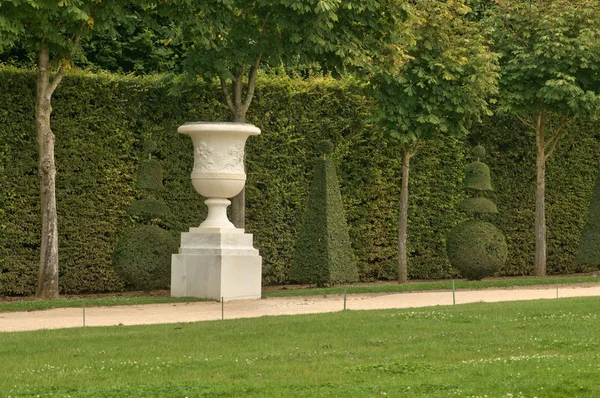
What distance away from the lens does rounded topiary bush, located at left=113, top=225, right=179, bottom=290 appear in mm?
17797

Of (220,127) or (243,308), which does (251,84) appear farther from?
(243,308)

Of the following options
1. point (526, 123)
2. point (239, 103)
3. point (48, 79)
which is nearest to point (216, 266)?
point (239, 103)

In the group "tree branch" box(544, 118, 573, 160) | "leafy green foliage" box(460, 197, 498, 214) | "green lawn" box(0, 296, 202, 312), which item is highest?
"tree branch" box(544, 118, 573, 160)

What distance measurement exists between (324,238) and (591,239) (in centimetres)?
721

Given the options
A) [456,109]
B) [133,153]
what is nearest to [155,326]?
[133,153]

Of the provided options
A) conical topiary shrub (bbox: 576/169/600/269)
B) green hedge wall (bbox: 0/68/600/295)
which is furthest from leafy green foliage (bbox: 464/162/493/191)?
conical topiary shrub (bbox: 576/169/600/269)

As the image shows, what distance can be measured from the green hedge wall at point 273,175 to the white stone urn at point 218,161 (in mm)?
1793

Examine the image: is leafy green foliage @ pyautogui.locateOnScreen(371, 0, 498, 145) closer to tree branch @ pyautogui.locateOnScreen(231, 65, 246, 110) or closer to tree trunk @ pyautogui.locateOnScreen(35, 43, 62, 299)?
tree branch @ pyautogui.locateOnScreen(231, 65, 246, 110)

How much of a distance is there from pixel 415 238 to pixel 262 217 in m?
3.75

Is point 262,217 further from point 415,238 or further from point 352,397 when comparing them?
point 352,397

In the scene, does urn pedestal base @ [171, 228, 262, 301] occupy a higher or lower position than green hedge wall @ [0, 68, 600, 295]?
lower

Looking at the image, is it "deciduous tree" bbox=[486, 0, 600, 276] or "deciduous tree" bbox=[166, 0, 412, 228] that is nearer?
"deciduous tree" bbox=[166, 0, 412, 228]

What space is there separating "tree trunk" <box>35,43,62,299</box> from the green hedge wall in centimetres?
104

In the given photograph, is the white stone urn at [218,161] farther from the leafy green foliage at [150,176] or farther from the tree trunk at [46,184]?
the tree trunk at [46,184]
